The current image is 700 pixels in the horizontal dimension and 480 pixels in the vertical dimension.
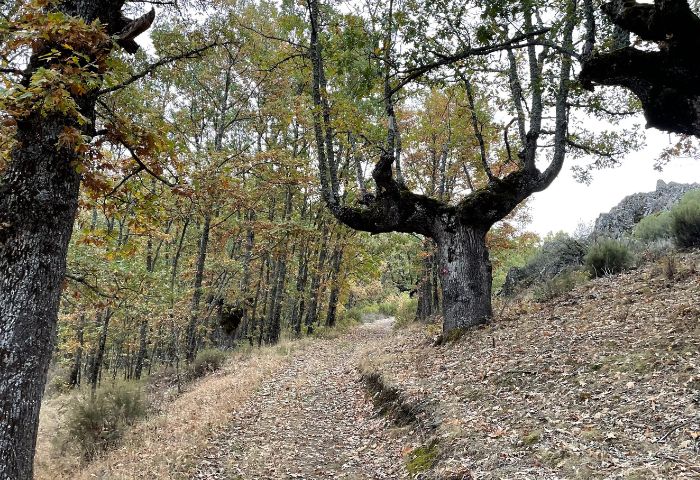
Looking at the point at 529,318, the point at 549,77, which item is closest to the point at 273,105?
the point at 549,77

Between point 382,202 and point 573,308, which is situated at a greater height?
point 382,202

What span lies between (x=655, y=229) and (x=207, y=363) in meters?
16.1

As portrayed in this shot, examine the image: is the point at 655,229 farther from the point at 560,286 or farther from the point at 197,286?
the point at 197,286

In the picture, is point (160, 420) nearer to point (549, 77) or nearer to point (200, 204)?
point (200, 204)

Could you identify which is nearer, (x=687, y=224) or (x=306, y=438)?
(x=306, y=438)

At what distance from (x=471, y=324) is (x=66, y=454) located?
29.8 ft

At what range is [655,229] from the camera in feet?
41.4

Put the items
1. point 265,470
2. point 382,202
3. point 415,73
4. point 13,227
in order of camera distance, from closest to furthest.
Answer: point 13,227, point 265,470, point 415,73, point 382,202

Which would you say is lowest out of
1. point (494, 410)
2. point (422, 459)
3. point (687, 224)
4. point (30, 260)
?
point (422, 459)

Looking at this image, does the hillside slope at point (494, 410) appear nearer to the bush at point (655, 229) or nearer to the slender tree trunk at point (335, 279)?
the bush at point (655, 229)

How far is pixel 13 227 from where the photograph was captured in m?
4.01

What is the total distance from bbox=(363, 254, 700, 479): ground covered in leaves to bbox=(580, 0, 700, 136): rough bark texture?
9.20ft

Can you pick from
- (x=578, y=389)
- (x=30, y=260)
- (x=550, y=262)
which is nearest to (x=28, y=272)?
(x=30, y=260)

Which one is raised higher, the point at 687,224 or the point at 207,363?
the point at 687,224
